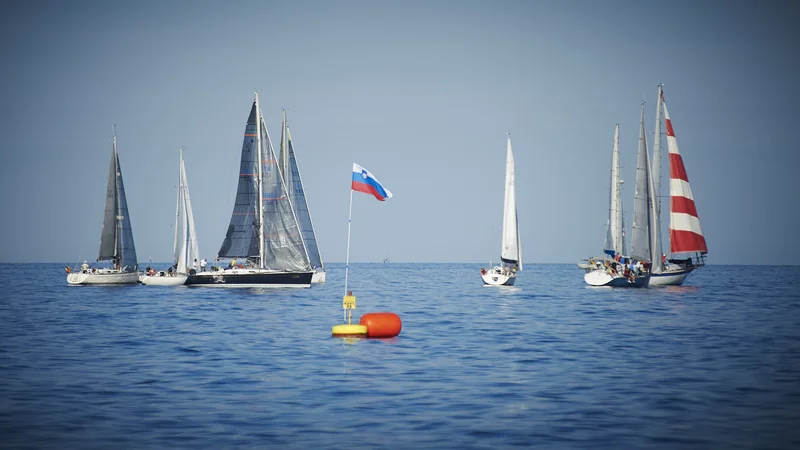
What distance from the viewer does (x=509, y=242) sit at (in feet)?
313

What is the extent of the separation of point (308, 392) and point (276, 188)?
55.6 metres

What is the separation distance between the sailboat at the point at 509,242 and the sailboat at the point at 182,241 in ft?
111

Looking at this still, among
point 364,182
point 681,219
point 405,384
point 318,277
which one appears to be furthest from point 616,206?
point 405,384

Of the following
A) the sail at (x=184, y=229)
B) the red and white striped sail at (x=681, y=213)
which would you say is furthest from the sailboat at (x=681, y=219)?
the sail at (x=184, y=229)

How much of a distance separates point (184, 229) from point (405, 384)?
6947 cm

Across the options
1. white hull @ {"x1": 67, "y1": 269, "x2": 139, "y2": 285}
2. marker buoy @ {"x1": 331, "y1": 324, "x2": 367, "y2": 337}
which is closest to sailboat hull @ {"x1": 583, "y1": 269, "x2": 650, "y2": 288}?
marker buoy @ {"x1": 331, "y1": 324, "x2": 367, "y2": 337}

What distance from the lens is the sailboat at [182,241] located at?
9006cm

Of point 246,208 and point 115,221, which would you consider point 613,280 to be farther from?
point 115,221

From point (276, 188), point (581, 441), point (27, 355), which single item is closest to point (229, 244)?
point (276, 188)

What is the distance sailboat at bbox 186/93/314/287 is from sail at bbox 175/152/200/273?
42.6 feet

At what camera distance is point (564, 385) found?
82.5ft

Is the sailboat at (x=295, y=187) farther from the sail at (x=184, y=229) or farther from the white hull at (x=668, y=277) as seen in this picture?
the white hull at (x=668, y=277)

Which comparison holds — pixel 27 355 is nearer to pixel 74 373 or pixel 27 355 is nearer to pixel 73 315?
Answer: pixel 74 373

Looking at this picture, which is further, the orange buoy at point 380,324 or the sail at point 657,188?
the sail at point 657,188
